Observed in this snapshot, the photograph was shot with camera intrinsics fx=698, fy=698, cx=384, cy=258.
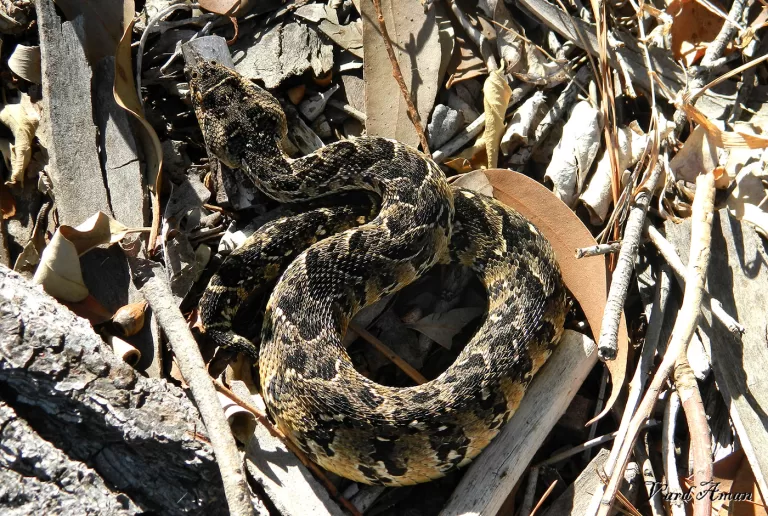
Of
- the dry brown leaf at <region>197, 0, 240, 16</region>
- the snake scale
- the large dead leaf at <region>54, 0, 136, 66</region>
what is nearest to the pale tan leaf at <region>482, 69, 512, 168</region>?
the snake scale

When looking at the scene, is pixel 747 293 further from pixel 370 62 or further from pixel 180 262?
pixel 180 262

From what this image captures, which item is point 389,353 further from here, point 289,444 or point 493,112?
point 493,112

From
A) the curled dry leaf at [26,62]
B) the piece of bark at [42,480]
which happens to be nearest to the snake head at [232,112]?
→ the curled dry leaf at [26,62]

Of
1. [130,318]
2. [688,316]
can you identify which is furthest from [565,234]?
[130,318]

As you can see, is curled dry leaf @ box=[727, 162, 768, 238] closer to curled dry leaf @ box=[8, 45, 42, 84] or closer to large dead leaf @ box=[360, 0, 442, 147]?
large dead leaf @ box=[360, 0, 442, 147]

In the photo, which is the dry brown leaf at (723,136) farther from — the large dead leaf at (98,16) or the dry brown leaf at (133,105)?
the large dead leaf at (98,16)
